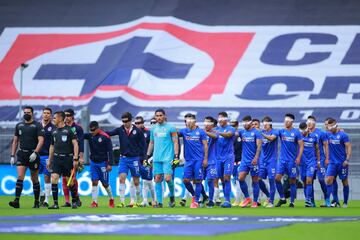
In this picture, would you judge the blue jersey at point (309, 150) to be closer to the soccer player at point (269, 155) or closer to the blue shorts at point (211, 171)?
the soccer player at point (269, 155)

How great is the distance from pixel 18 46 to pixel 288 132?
1904 centimetres

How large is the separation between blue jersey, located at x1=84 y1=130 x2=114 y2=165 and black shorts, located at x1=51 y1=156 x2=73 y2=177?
5.20ft

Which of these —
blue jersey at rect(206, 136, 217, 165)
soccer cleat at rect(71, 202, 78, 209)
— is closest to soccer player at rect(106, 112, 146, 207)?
blue jersey at rect(206, 136, 217, 165)

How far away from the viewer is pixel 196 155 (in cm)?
2303

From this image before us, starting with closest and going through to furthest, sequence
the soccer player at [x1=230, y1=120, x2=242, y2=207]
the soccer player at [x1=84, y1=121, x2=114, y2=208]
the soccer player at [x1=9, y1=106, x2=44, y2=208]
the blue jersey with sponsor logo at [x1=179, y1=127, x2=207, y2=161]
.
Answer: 1. the soccer player at [x1=9, y1=106, x2=44, y2=208]
2. the soccer player at [x1=84, y1=121, x2=114, y2=208]
3. the blue jersey with sponsor logo at [x1=179, y1=127, x2=207, y2=161]
4. the soccer player at [x1=230, y1=120, x2=242, y2=207]

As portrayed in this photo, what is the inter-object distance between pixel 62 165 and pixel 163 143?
108 inches

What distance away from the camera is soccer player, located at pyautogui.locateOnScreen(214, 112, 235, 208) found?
23.0 meters

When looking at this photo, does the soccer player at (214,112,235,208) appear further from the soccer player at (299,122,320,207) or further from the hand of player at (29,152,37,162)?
the hand of player at (29,152,37,162)

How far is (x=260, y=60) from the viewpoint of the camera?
1467 inches

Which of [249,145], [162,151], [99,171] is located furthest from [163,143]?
[249,145]

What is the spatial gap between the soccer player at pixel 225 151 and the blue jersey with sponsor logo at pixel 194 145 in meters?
0.47

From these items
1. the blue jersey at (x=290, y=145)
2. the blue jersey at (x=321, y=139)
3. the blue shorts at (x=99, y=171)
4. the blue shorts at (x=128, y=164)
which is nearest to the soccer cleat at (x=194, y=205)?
the blue shorts at (x=128, y=164)

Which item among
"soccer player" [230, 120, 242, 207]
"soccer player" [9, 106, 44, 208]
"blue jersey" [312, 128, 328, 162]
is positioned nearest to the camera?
"soccer player" [9, 106, 44, 208]

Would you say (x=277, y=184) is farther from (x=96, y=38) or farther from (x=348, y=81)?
(x=96, y=38)
